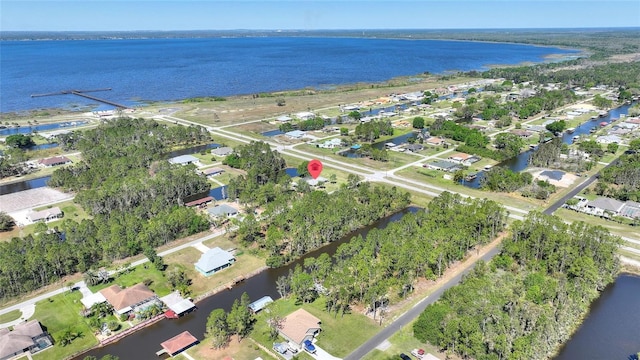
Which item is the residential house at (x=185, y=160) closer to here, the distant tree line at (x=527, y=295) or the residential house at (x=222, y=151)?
the residential house at (x=222, y=151)

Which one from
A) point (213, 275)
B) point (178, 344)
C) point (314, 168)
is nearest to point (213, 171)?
point (314, 168)

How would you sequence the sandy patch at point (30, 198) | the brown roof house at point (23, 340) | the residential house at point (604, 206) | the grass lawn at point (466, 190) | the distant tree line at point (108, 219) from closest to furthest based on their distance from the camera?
the brown roof house at point (23, 340) < the distant tree line at point (108, 219) < the residential house at point (604, 206) < the grass lawn at point (466, 190) < the sandy patch at point (30, 198)

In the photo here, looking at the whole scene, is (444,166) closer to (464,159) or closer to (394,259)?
(464,159)

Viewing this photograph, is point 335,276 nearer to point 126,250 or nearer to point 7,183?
point 126,250

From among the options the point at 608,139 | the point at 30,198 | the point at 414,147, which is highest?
the point at 608,139

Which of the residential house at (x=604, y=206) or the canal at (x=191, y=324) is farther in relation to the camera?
the residential house at (x=604, y=206)

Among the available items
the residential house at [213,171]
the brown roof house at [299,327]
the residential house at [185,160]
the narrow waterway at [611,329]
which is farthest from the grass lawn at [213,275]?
the residential house at [185,160]

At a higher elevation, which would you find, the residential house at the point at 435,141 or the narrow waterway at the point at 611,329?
the residential house at the point at 435,141
